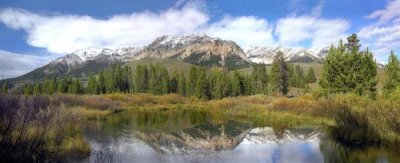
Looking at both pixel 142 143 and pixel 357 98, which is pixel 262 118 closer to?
pixel 357 98

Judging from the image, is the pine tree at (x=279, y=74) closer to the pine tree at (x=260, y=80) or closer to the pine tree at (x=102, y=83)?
the pine tree at (x=260, y=80)

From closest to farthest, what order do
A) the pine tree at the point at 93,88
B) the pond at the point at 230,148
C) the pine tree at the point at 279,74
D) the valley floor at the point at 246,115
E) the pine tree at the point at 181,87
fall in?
1. the valley floor at the point at 246,115
2. the pond at the point at 230,148
3. the pine tree at the point at 279,74
4. the pine tree at the point at 181,87
5. the pine tree at the point at 93,88

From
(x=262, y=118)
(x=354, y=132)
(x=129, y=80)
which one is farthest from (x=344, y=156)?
Result: (x=129, y=80)

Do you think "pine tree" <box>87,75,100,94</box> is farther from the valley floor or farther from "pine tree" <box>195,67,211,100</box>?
the valley floor

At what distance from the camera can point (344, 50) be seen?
137 feet

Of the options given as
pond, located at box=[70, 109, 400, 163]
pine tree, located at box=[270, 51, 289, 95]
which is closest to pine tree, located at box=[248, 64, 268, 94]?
pine tree, located at box=[270, 51, 289, 95]

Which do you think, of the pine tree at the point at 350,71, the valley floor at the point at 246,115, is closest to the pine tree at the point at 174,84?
the valley floor at the point at 246,115

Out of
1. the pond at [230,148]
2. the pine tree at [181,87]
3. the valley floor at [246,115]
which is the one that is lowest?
the pond at [230,148]

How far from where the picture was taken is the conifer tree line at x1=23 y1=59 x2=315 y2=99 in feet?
291

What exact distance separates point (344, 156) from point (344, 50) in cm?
2553

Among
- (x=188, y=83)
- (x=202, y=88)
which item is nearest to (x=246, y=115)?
(x=202, y=88)

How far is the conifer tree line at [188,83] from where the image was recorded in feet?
291

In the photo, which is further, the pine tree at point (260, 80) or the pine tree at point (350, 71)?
the pine tree at point (260, 80)

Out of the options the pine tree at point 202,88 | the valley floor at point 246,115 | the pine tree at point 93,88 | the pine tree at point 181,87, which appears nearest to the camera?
the valley floor at point 246,115
